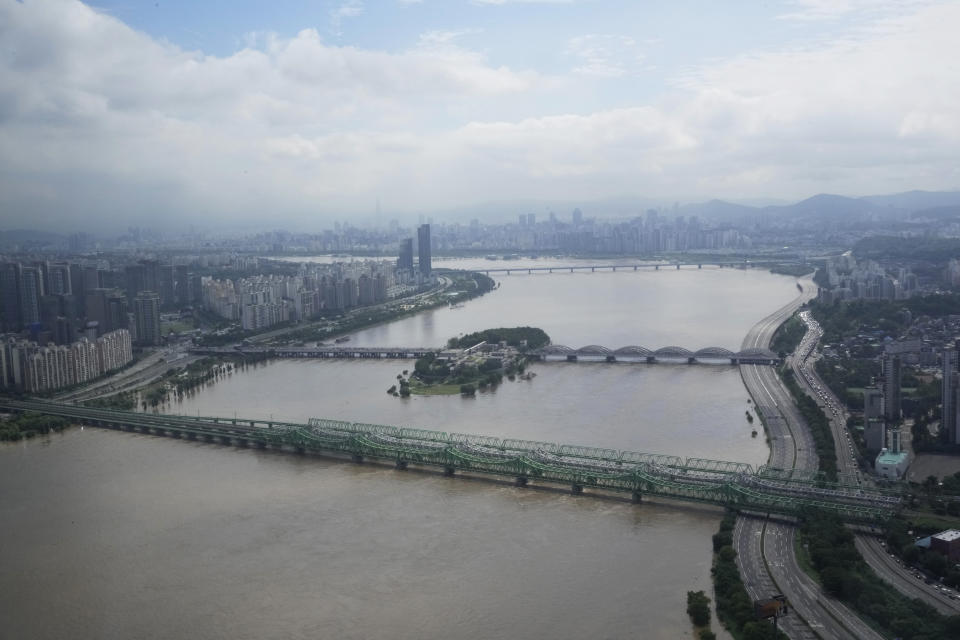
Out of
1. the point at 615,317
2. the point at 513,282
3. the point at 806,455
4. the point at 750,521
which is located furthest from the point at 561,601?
the point at 513,282

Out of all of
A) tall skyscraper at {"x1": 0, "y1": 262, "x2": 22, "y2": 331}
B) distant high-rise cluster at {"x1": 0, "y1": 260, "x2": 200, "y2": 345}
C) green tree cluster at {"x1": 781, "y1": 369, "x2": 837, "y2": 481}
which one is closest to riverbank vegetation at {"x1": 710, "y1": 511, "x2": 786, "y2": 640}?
green tree cluster at {"x1": 781, "y1": 369, "x2": 837, "y2": 481}

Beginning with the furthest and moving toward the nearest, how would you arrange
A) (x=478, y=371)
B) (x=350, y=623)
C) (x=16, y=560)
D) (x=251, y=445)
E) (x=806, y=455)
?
(x=478, y=371), (x=251, y=445), (x=806, y=455), (x=16, y=560), (x=350, y=623)

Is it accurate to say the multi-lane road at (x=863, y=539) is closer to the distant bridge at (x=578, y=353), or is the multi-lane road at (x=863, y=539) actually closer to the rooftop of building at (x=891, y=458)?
the rooftop of building at (x=891, y=458)

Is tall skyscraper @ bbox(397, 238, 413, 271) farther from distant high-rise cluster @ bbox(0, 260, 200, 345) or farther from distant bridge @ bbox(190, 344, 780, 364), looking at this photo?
distant bridge @ bbox(190, 344, 780, 364)

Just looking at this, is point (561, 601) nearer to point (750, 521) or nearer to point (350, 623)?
point (350, 623)

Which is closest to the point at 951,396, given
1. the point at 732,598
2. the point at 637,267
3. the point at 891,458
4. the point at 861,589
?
the point at 891,458
